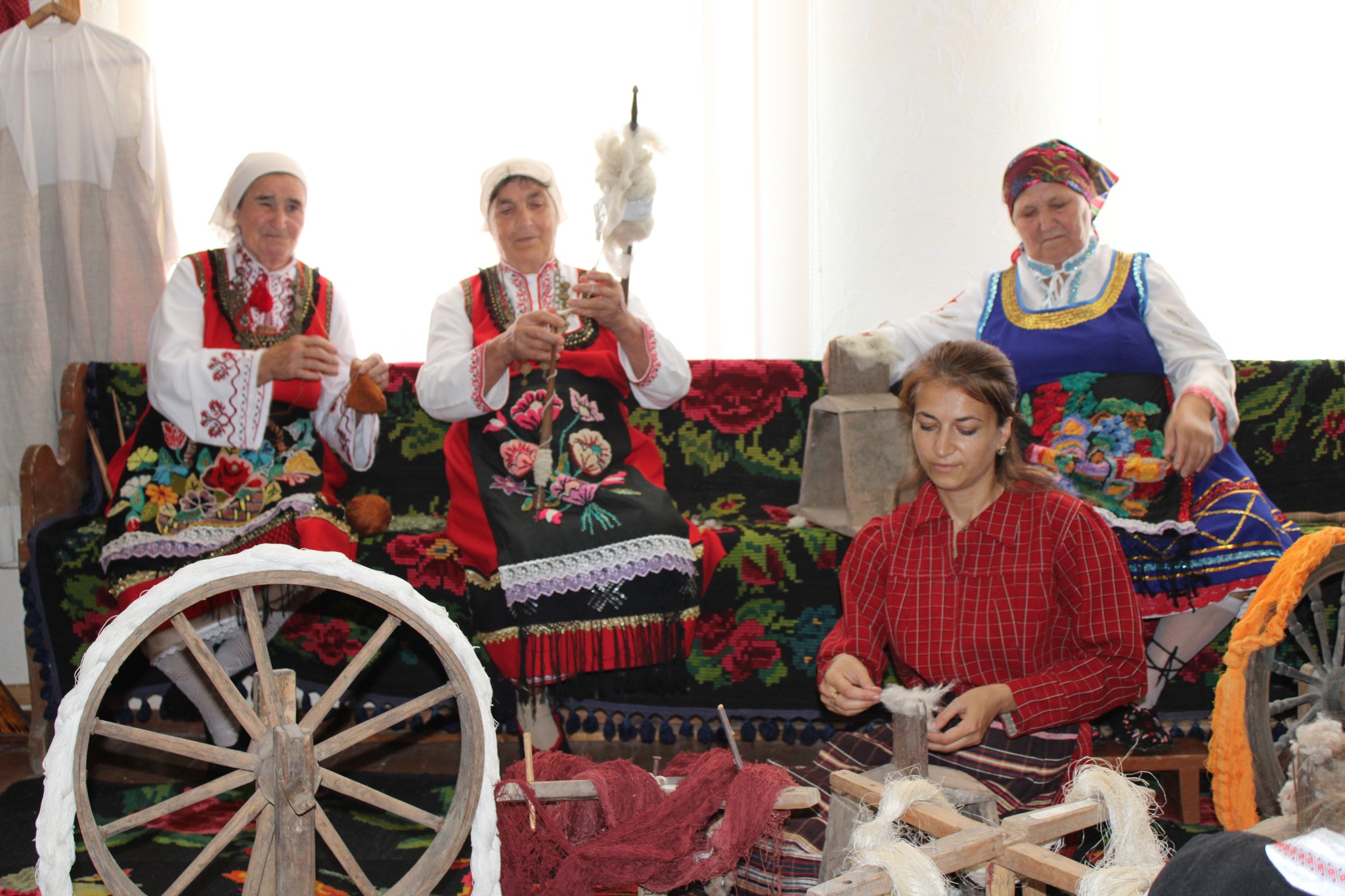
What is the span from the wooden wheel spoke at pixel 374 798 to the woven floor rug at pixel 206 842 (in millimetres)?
795

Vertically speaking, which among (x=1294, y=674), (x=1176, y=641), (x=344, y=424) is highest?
(x=344, y=424)

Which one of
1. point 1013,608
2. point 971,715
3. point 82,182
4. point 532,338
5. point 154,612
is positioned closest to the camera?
point 154,612

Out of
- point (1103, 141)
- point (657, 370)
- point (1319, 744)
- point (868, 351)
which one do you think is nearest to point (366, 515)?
point (657, 370)

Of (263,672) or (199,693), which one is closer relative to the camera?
(263,672)

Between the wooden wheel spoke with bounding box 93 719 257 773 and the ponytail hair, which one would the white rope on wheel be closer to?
the wooden wheel spoke with bounding box 93 719 257 773

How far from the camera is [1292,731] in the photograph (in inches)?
76.7

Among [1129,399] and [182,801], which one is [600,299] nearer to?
[1129,399]

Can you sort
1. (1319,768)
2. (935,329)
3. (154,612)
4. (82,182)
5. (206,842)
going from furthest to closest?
(82,182), (935,329), (206,842), (154,612), (1319,768)

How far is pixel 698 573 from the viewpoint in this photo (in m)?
2.72

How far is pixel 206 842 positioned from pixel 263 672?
1363 mm

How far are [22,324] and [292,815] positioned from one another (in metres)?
2.77

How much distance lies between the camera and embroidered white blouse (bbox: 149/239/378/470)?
2.91 m

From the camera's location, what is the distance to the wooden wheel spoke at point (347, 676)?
1390 mm

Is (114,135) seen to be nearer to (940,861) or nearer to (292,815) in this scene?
(292,815)
